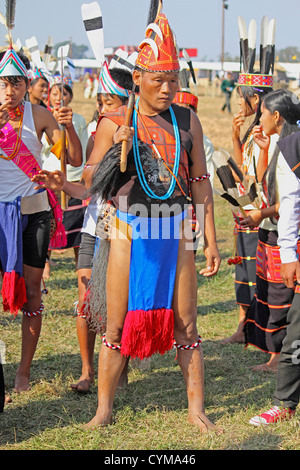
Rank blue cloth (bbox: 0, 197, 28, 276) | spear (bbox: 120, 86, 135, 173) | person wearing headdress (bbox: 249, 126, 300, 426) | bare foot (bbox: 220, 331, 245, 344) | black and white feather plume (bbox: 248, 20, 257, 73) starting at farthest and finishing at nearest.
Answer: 1. black and white feather plume (bbox: 248, 20, 257, 73)
2. bare foot (bbox: 220, 331, 245, 344)
3. blue cloth (bbox: 0, 197, 28, 276)
4. person wearing headdress (bbox: 249, 126, 300, 426)
5. spear (bbox: 120, 86, 135, 173)

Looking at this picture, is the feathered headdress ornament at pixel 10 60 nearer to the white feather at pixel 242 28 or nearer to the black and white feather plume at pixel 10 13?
the black and white feather plume at pixel 10 13

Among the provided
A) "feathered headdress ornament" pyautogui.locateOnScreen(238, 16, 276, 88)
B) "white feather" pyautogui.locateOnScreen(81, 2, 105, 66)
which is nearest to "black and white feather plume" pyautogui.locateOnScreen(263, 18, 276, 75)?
"feathered headdress ornament" pyautogui.locateOnScreen(238, 16, 276, 88)

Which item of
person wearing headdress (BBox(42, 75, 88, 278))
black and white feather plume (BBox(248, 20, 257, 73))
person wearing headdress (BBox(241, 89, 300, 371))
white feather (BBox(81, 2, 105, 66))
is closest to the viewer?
white feather (BBox(81, 2, 105, 66))

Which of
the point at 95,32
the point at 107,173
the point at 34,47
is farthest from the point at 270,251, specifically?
the point at 34,47

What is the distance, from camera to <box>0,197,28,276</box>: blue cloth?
3.95 m

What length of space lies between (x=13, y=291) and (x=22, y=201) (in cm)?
59

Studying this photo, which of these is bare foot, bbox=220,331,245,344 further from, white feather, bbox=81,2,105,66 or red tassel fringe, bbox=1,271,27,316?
white feather, bbox=81,2,105,66

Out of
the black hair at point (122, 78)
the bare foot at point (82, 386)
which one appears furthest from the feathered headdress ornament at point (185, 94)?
the bare foot at point (82, 386)

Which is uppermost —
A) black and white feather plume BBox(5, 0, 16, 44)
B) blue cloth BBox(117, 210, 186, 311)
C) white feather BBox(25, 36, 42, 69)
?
white feather BBox(25, 36, 42, 69)

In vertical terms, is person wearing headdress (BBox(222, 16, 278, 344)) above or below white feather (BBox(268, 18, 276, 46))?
below

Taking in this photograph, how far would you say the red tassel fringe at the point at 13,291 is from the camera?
3924 mm

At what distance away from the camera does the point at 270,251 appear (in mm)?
4383

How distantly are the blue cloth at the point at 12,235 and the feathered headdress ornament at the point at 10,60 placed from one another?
2.68 ft

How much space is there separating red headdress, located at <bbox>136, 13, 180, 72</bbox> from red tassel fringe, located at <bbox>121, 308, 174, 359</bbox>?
131 cm
